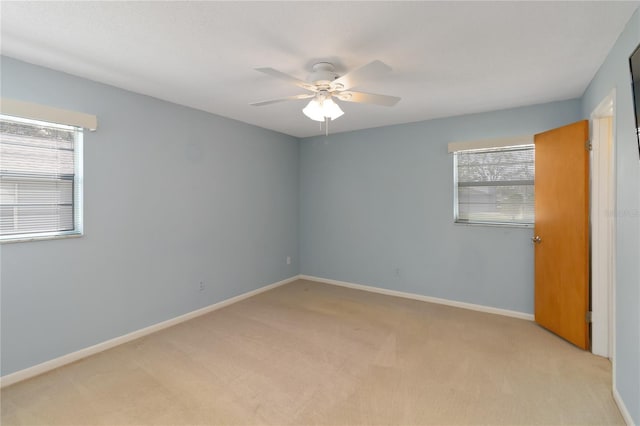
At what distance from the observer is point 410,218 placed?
13.8 feet

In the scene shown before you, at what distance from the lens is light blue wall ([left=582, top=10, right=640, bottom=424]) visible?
170cm

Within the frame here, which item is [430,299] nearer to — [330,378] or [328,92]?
[330,378]

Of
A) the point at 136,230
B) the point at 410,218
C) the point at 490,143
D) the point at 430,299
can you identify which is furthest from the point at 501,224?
the point at 136,230

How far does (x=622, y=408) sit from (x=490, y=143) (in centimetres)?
263

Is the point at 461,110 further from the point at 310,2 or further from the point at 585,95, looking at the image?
the point at 310,2

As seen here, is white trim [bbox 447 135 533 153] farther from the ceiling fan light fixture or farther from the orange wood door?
the ceiling fan light fixture

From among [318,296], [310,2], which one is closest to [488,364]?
[318,296]

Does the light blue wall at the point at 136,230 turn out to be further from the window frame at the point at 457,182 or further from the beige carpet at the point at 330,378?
the window frame at the point at 457,182

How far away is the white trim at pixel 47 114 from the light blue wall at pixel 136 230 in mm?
92

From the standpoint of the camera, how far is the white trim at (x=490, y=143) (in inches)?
133

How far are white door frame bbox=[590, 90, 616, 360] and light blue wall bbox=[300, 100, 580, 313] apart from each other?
0.74m

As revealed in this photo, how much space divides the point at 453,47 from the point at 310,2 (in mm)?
1089

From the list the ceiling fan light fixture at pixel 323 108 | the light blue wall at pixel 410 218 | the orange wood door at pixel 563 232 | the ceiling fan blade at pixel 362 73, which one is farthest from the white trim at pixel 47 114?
the orange wood door at pixel 563 232

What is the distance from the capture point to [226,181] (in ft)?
12.9
